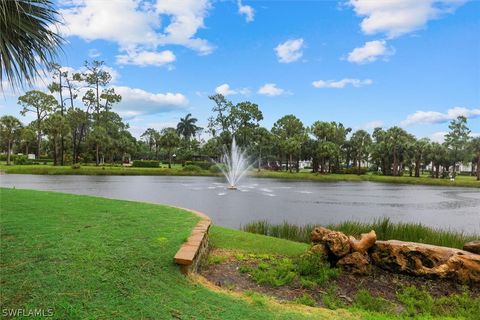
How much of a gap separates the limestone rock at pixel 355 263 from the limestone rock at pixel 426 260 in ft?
1.10

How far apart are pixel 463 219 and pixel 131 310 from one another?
16653 mm

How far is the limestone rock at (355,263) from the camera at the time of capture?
5.25 meters

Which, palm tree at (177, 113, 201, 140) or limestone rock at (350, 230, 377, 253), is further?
palm tree at (177, 113, 201, 140)

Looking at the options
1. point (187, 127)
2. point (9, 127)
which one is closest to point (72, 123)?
point (9, 127)

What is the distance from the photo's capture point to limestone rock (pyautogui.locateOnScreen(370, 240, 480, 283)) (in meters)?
5.09

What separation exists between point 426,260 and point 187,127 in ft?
305

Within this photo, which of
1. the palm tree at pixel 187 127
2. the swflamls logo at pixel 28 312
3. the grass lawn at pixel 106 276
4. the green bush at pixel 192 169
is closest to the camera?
the swflamls logo at pixel 28 312

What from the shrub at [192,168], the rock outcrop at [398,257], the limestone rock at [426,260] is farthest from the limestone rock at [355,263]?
the shrub at [192,168]

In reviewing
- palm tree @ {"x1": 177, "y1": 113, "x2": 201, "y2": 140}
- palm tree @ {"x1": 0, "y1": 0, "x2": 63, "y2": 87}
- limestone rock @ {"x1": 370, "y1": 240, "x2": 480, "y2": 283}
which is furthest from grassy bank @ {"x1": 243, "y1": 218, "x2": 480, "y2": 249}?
palm tree @ {"x1": 177, "y1": 113, "x2": 201, "y2": 140}

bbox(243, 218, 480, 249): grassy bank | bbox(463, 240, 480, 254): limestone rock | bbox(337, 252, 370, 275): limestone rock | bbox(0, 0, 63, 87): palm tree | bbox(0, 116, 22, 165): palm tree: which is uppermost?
bbox(0, 116, 22, 165): palm tree

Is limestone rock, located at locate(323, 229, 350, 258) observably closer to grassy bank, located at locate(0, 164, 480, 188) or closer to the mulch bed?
the mulch bed

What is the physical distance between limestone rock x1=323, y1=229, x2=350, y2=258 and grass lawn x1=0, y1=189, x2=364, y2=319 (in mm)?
1648

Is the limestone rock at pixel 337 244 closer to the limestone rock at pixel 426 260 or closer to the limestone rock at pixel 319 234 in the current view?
the limestone rock at pixel 319 234

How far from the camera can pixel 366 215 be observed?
51.9 feet
